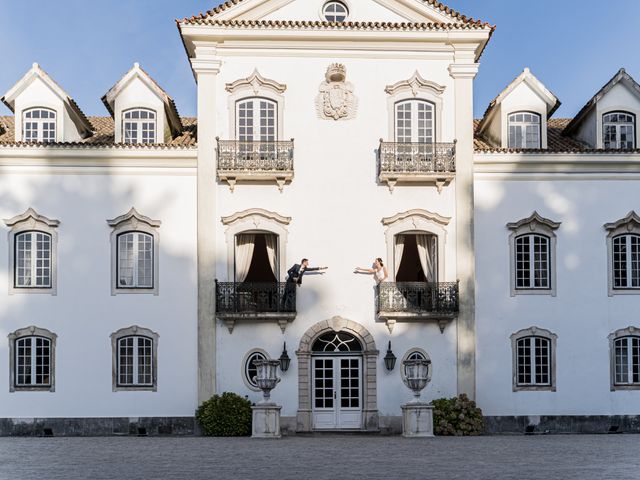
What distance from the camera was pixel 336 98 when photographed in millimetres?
29547

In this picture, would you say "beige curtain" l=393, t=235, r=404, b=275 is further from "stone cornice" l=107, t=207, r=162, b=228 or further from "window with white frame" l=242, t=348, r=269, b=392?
"stone cornice" l=107, t=207, r=162, b=228

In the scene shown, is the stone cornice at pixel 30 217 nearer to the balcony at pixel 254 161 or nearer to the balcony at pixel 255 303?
the balcony at pixel 254 161

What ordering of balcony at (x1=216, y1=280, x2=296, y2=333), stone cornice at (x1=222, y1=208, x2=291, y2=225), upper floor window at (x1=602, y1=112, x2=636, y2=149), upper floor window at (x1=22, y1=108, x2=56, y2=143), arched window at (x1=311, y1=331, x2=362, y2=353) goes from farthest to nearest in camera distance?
upper floor window at (x1=602, y1=112, x2=636, y2=149), upper floor window at (x1=22, y1=108, x2=56, y2=143), arched window at (x1=311, y1=331, x2=362, y2=353), stone cornice at (x1=222, y1=208, x2=291, y2=225), balcony at (x1=216, y1=280, x2=296, y2=333)

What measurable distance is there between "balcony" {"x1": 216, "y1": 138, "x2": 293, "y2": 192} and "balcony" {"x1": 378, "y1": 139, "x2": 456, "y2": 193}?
9.36ft

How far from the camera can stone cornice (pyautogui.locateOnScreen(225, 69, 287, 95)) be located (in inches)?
1160

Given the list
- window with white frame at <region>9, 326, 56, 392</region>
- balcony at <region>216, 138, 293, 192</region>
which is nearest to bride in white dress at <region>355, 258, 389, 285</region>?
balcony at <region>216, 138, 293, 192</region>

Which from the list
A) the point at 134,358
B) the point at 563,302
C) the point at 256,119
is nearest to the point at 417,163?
the point at 256,119

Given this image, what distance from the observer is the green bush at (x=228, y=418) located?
1088 inches

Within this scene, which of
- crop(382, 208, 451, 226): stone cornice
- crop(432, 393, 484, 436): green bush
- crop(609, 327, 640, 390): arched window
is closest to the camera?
crop(432, 393, 484, 436): green bush

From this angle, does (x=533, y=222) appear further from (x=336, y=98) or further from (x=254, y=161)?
(x=254, y=161)

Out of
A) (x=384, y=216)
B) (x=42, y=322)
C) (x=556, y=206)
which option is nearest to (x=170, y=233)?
(x=42, y=322)

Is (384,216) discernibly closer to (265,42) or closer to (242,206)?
(242,206)

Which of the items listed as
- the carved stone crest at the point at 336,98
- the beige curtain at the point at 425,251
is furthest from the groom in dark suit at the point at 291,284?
the carved stone crest at the point at 336,98

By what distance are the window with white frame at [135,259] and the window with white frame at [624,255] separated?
14.1 metres
